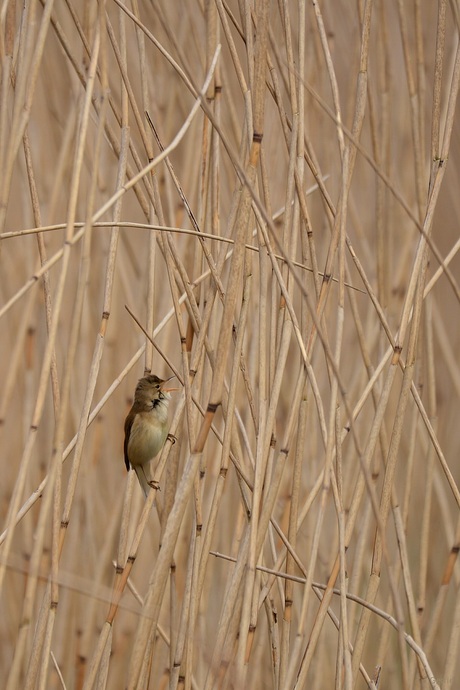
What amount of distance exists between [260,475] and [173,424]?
8.6 inches

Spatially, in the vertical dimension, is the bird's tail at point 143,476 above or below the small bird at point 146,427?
below

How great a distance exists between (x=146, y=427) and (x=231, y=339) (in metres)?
0.51

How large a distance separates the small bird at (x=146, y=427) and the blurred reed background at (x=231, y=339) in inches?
2.5

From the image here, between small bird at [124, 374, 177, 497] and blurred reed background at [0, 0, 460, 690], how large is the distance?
64mm

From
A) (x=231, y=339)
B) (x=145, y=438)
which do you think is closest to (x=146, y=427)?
(x=145, y=438)

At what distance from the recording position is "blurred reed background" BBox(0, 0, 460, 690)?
87 centimetres

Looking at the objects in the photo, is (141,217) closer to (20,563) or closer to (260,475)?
(20,563)

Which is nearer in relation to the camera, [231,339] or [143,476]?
[231,339]

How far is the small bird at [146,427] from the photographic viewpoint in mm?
1404

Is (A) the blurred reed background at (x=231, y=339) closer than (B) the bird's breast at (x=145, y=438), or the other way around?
(A) the blurred reed background at (x=231, y=339)

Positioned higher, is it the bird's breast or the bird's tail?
the bird's breast

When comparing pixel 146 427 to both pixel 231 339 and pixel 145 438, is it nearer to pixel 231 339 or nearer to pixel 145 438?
pixel 145 438

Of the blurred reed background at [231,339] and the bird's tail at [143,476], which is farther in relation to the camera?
the bird's tail at [143,476]

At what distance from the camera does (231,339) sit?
984 millimetres
